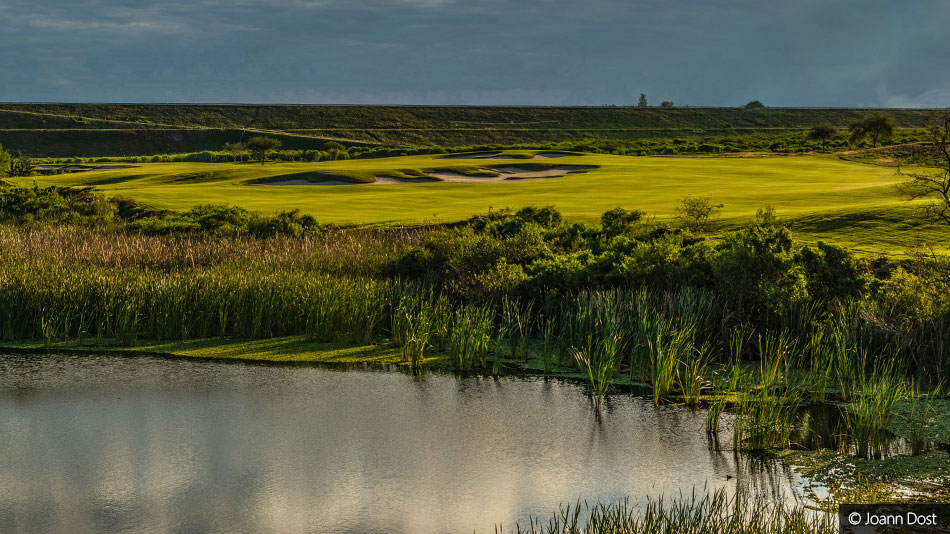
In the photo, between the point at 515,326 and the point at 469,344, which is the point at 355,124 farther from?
the point at 469,344

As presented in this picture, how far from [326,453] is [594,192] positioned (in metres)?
26.1

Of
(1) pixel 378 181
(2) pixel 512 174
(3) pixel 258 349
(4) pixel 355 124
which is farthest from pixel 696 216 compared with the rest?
(4) pixel 355 124

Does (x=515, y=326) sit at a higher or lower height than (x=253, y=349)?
higher

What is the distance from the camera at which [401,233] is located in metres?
21.7

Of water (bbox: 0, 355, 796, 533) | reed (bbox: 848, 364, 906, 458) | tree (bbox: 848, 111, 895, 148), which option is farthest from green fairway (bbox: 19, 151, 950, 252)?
tree (bbox: 848, 111, 895, 148)

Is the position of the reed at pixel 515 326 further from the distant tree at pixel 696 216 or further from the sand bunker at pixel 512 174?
the sand bunker at pixel 512 174

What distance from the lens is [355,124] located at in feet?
426

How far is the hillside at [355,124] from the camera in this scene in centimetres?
10812

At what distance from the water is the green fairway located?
454 inches

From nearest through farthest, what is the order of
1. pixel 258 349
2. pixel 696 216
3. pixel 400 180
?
pixel 258 349 → pixel 696 216 → pixel 400 180

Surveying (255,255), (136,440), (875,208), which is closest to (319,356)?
(136,440)

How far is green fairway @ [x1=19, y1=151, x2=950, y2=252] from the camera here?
21188 millimetres

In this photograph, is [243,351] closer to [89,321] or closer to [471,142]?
[89,321]

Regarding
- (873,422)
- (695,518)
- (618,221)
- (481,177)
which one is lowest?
(695,518)
